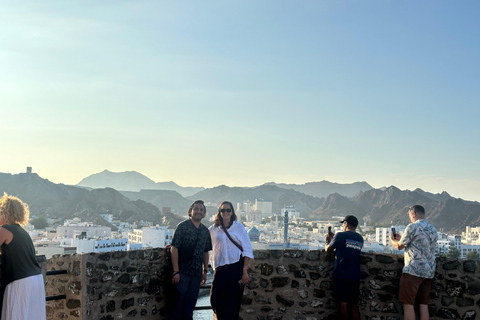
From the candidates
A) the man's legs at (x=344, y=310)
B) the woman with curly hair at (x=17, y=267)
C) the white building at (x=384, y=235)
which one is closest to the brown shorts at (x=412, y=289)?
the man's legs at (x=344, y=310)

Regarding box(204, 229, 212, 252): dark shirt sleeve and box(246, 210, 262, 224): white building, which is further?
box(246, 210, 262, 224): white building

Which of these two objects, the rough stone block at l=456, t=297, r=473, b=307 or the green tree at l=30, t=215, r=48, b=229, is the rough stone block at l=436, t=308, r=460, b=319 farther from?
the green tree at l=30, t=215, r=48, b=229

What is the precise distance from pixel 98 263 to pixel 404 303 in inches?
110

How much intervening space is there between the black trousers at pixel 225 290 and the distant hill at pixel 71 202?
104 m

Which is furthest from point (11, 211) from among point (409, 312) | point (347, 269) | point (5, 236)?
point (409, 312)

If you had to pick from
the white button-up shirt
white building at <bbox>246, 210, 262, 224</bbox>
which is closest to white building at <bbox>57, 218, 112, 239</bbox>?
the white button-up shirt

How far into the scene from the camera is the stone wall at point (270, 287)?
452cm

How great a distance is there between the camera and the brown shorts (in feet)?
15.0

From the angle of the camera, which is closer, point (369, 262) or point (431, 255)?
point (431, 255)

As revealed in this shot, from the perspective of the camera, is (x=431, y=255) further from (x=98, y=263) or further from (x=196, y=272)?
(x=98, y=263)

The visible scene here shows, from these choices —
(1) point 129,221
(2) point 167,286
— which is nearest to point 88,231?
(1) point 129,221

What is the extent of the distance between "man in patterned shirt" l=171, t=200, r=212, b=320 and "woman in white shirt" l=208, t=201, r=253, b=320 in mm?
154

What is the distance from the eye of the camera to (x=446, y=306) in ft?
15.7

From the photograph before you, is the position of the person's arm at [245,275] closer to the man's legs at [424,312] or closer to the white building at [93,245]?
the man's legs at [424,312]
